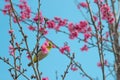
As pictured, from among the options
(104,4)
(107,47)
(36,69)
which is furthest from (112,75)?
(36,69)

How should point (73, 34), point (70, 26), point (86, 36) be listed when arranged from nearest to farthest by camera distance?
point (86, 36) < point (73, 34) < point (70, 26)

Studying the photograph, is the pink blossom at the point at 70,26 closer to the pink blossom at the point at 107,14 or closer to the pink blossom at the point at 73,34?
the pink blossom at the point at 73,34

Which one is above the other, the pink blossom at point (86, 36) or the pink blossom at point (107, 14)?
the pink blossom at point (107, 14)

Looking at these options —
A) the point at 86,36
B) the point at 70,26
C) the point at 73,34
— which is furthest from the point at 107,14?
the point at 70,26

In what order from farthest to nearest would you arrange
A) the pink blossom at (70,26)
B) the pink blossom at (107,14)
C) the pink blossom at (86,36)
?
the pink blossom at (70,26), the pink blossom at (86,36), the pink blossom at (107,14)

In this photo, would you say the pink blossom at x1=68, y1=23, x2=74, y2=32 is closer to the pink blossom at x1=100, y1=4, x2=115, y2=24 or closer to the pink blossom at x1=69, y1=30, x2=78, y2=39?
the pink blossom at x1=69, y1=30, x2=78, y2=39

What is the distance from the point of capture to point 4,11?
19.9 feet

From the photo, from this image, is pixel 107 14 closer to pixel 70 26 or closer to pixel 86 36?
pixel 86 36

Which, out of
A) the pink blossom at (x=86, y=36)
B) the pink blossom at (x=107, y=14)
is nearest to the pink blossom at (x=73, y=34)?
the pink blossom at (x=86, y=36)

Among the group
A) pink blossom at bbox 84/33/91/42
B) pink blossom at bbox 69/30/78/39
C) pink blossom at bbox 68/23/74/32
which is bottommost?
pink blossom at bbox 84/33/91/42

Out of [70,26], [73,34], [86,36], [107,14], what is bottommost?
[86,36]

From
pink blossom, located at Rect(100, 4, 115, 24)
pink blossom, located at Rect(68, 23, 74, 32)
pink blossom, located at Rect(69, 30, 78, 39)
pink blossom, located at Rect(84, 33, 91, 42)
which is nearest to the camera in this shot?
pink blossom, located at Rect(100, 4, 115, 24)

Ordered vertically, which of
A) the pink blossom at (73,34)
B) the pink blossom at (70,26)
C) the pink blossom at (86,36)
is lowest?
the pink blossom at (86,36)

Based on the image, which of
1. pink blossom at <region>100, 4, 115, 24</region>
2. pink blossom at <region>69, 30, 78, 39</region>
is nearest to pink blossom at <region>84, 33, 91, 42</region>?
pink blossom at <region>69, 30, 78, 39</region>
